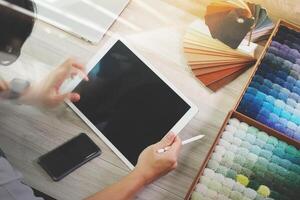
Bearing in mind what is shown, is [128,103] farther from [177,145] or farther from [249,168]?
[249,168]

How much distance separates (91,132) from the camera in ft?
4.13

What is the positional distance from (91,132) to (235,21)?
0.61 metres

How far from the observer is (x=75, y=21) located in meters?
1.42

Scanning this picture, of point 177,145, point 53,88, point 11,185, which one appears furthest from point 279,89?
point 11,185

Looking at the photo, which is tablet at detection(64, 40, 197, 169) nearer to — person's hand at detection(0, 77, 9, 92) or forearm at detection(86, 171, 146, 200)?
forearm at detection(86, 171, 146, 200)

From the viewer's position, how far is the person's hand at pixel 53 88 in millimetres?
1274

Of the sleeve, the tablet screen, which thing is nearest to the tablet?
the tablet screen

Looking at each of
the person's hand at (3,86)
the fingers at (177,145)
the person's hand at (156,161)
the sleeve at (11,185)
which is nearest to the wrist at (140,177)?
the person's hand at (156,161)

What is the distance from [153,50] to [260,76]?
35cm

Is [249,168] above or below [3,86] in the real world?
above

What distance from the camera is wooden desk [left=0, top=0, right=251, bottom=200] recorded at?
1198 millimetres

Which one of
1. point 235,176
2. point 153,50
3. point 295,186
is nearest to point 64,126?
point 153,50

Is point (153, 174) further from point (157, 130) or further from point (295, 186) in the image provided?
point (295, 186)

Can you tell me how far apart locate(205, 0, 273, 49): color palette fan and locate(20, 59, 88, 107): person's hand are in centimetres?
47
